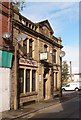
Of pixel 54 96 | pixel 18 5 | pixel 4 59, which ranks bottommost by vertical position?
pixel 54 96

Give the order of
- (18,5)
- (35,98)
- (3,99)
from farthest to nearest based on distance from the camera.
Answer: (35,98), (3,99), (18,5)

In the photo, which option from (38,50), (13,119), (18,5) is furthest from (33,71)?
(18,5)

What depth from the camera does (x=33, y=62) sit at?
917 inches

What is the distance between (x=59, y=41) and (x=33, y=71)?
28.4ft

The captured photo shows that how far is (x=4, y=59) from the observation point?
58.7 ft

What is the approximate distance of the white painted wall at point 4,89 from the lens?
1770cm

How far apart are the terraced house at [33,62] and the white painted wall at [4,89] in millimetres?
470

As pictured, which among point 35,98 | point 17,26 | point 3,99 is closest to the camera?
point 3,99

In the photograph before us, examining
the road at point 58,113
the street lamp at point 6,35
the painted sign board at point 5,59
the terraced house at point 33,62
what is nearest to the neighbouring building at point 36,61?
the terraced house at point 33,62

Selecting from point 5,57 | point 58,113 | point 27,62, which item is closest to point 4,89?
point 5,57

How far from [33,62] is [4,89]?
576cm

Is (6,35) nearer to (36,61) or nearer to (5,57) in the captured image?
(5,57)

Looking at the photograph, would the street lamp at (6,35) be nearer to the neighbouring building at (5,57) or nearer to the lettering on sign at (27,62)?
the neighbouring building at (5,57)

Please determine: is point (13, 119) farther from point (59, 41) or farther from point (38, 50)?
point (59, 41)
